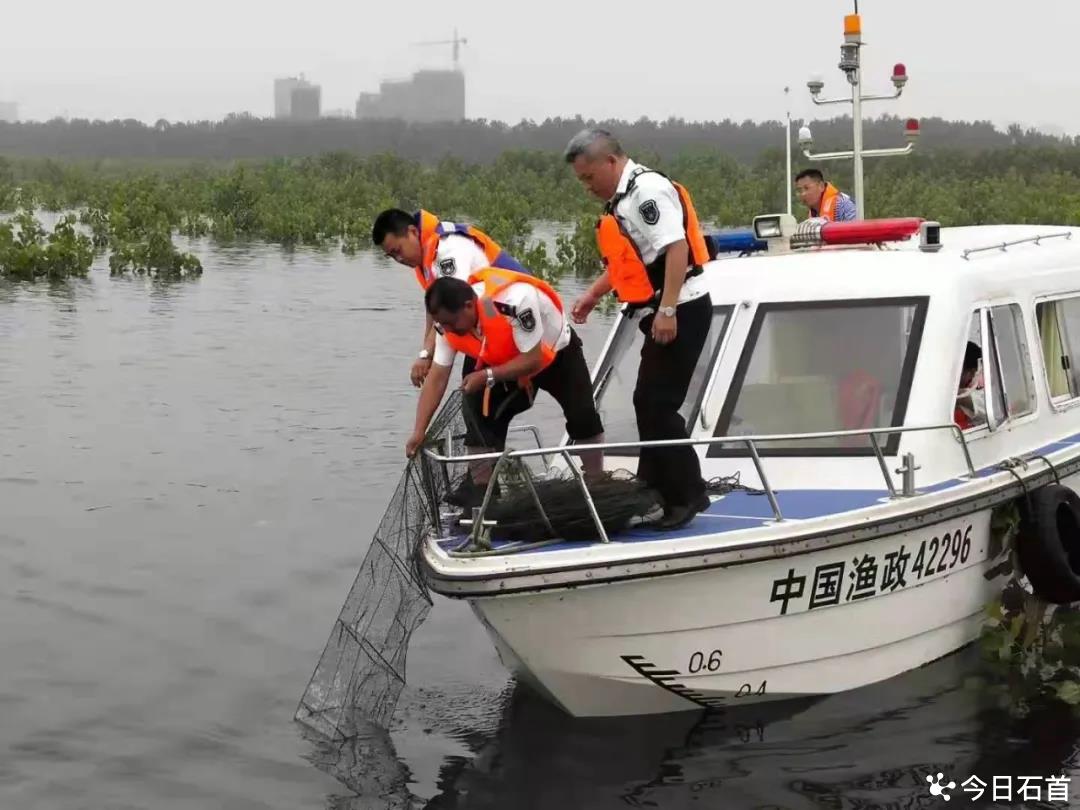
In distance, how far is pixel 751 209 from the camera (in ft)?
145

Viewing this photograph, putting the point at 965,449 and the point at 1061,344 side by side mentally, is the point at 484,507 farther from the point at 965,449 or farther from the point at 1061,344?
the point at 1061,344

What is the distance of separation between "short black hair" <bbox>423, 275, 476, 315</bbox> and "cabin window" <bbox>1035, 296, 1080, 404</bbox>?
363 centimetres

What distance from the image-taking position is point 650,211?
263 inches

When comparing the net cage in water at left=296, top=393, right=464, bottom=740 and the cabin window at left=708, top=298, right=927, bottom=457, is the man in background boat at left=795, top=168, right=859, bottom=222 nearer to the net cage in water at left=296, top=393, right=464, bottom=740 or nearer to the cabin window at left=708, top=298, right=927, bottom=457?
the cabin window at left=708, top=298, right=927, bottom=457

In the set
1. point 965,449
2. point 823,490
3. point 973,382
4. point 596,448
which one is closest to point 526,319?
point 596,448

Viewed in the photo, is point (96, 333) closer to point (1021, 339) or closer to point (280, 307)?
point (280, 307)

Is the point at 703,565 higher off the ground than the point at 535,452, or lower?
lower

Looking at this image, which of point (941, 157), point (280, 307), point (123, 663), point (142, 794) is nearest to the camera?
point (142, 794)

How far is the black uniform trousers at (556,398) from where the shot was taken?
7148 mm

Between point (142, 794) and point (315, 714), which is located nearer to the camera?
point (142, 794)

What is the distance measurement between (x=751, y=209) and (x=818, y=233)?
119 feet

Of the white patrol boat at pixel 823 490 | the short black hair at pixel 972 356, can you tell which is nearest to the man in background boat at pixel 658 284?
the white patrol boat at pixel 823 490

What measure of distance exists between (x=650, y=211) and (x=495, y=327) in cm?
86

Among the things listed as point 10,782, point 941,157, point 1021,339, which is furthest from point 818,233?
point 941,157
